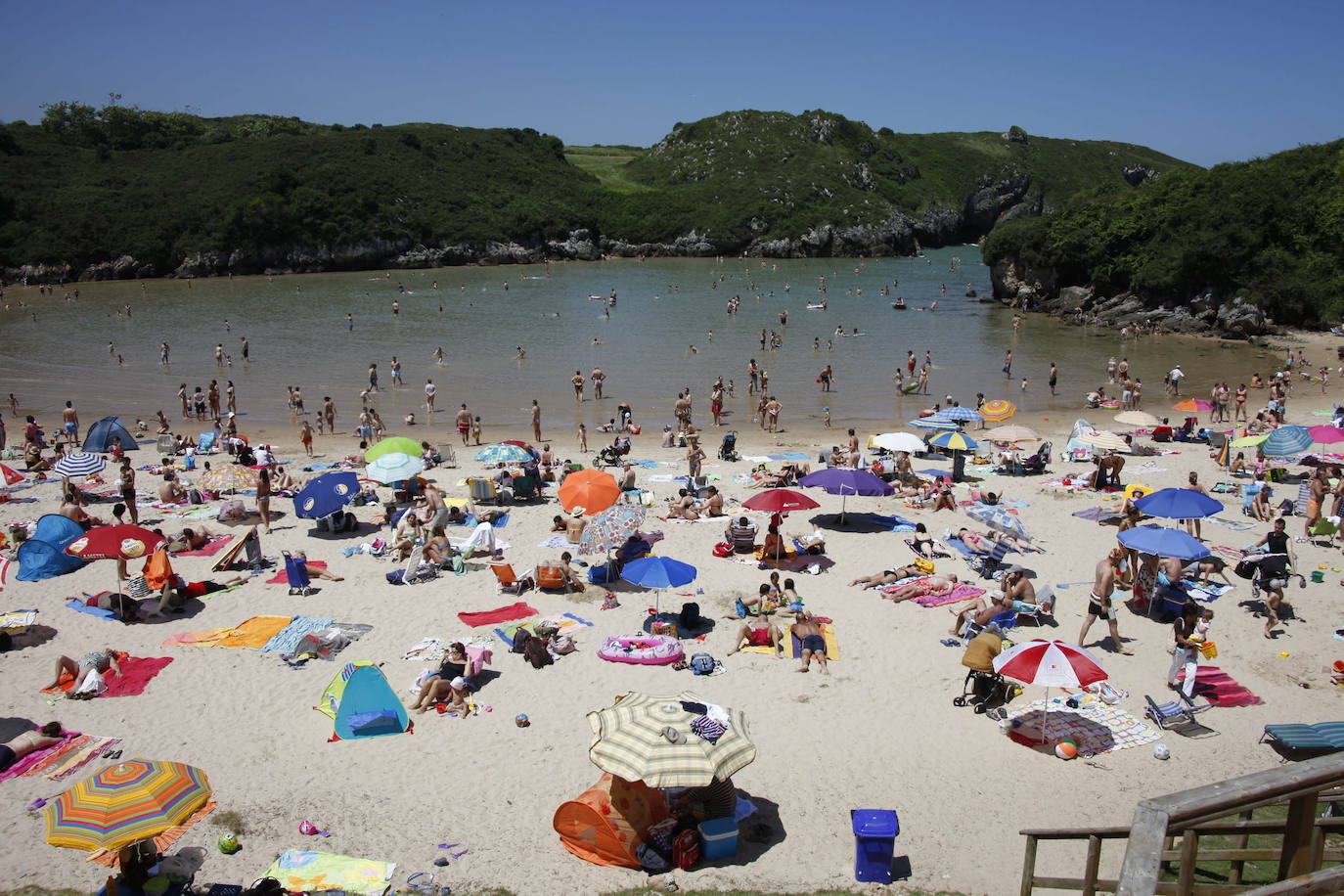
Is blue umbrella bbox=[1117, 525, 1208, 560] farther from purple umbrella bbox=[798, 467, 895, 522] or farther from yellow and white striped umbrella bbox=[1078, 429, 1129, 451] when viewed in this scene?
yellow and white striped umbrella bbox=[1078, 429, 1129, 451]

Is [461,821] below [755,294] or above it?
below

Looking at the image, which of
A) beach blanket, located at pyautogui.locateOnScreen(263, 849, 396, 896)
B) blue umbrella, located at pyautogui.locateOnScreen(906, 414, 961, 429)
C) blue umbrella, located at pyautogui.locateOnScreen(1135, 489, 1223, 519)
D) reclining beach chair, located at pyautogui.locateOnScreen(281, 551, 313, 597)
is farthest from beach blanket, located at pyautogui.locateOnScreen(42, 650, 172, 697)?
blue umbrella, located at pyautogui.locateOnScreen(906, 414, 961, 429)

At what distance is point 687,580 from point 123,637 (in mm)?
7774

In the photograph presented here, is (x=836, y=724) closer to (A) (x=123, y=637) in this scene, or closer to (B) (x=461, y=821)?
(B) (x=461, y=821)

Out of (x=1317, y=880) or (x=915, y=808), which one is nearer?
(x=1317, y=880)

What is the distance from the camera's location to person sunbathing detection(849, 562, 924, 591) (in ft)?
45.2

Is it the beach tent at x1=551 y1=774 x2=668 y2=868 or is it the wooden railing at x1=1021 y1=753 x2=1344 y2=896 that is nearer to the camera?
the wooden railing at x1=1021 y1=753 x2=1344 y2=896

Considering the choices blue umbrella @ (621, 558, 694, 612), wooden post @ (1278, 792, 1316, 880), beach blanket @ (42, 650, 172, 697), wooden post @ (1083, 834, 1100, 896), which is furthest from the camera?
blue umbrella @ (621, 558, 694, 612)

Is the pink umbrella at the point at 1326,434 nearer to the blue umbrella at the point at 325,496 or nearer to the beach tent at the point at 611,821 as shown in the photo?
the beach tent at the point at 611,821

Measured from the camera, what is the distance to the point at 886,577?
1382 cm

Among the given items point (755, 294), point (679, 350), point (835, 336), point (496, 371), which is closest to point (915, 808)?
point (496, 371)

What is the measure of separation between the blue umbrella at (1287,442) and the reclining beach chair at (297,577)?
60.1 ft

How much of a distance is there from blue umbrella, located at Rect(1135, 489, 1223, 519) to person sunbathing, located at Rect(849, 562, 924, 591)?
390 cm

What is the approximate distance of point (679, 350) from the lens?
1560 inches
